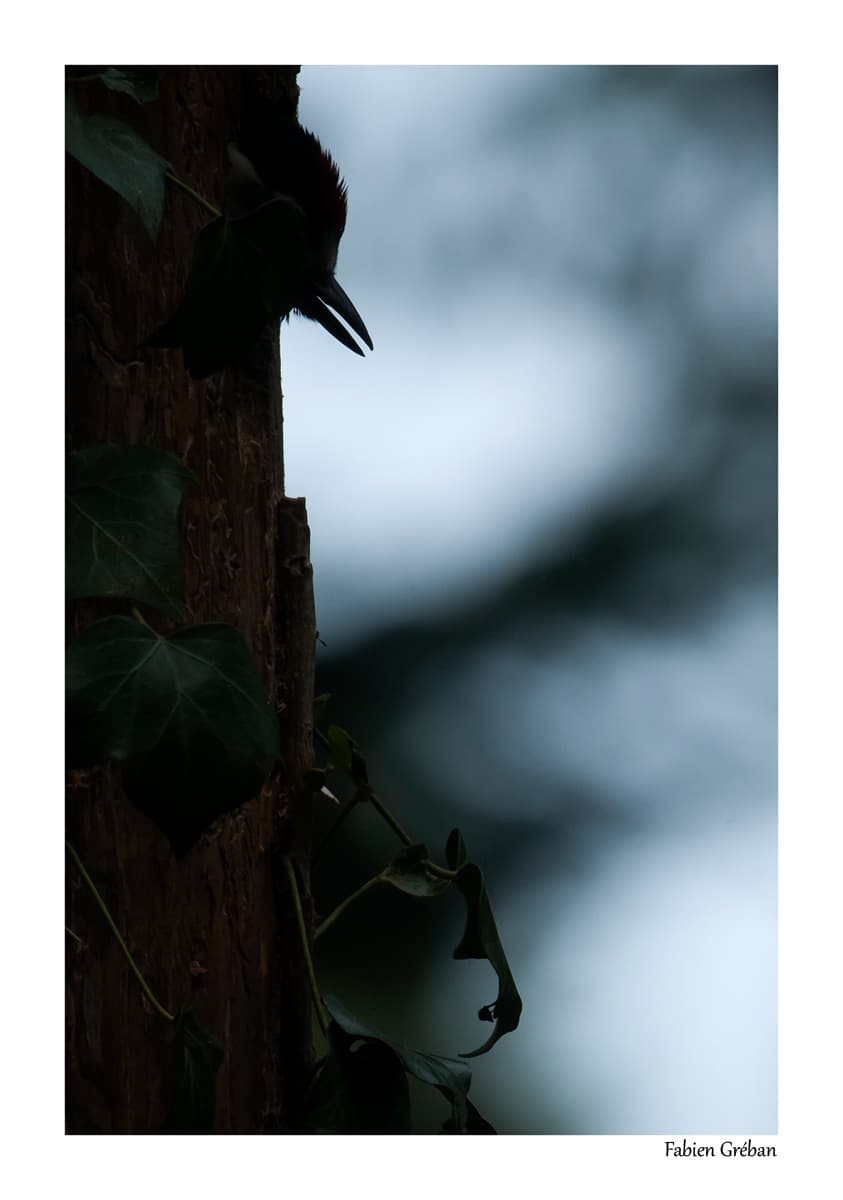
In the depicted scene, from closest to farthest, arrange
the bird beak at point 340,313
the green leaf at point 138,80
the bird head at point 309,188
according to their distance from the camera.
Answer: the green leaf at point 138,80 < the bird head at point 309,188 < the bird beak at point 340,313

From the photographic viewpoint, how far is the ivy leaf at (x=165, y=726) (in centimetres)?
50

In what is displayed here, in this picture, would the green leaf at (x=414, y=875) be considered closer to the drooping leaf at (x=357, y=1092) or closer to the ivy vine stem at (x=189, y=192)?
the drooping leaf at (x=357, y=1092)

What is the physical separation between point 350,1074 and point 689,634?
4.00 feet

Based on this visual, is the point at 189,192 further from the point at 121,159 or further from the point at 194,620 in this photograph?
the point at 194,620

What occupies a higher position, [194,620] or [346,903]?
[194,620]

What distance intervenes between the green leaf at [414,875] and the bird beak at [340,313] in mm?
373

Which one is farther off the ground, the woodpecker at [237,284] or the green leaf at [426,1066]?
the woodpecker at [237,284]

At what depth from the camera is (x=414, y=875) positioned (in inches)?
27.1

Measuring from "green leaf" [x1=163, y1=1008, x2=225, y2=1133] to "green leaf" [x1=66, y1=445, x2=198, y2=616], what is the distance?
0.23 m

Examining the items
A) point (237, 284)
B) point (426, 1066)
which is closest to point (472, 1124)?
point (426, 1066)

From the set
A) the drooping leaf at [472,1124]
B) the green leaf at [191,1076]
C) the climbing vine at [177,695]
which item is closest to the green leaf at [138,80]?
the climbing vine at [177,695]

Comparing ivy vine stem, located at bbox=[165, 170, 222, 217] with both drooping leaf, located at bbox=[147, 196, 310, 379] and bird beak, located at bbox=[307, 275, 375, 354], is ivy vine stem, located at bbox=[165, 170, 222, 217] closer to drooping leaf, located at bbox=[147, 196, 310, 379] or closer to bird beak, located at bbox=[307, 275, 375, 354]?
drooping leaf, located at bbox=[147, 196, 310, 379]

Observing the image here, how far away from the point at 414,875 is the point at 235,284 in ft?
1.22
